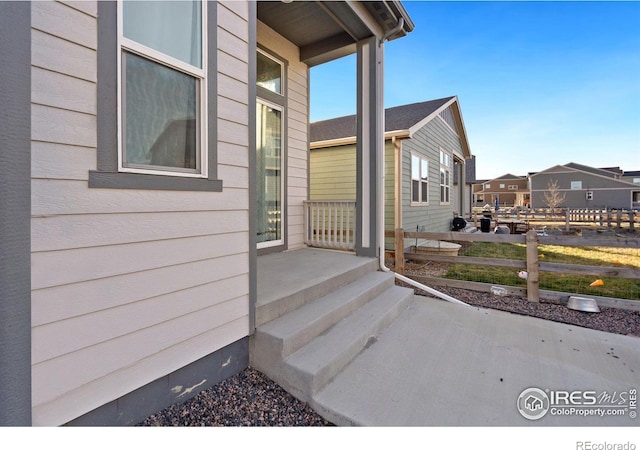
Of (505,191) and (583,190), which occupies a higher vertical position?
(505,191)

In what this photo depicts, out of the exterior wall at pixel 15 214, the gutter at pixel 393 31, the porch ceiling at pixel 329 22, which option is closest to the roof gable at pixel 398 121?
the porch ceiling at pixel 329 22

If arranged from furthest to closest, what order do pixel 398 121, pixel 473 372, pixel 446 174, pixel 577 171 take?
pixel 577 171 < pixel 446 174 < pixel 398 121 < pixel 473 372

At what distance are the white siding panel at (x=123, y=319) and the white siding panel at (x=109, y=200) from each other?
522 millimetres

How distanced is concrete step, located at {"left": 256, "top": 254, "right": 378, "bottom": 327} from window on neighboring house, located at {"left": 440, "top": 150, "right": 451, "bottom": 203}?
7.93 meters

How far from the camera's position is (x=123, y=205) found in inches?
64.6

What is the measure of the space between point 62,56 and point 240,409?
84.5 inches

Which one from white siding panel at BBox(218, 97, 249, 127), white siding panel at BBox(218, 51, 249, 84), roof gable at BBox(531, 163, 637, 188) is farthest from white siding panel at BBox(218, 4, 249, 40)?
roof gable at BBox(531, 163, 637, 188)

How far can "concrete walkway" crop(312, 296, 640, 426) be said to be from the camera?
1891 millimetres

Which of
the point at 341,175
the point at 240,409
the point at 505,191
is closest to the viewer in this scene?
the point at 240,409

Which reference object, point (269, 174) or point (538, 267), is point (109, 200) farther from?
point (538, 267)

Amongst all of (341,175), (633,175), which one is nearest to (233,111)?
(341,175)

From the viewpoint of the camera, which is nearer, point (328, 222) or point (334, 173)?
point (328, 222)

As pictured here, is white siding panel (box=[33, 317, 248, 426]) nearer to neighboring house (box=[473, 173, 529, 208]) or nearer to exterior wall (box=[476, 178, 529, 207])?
neighboring house (box=[473, 173, 529, 208])
